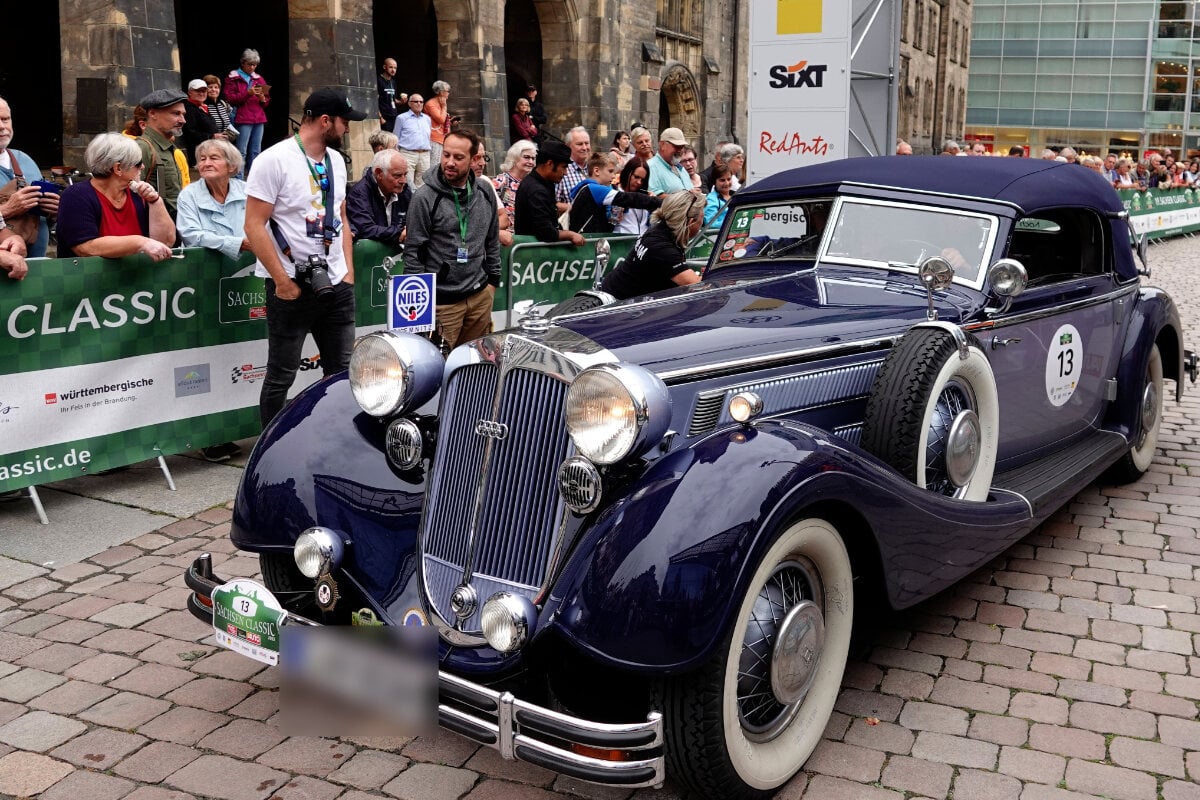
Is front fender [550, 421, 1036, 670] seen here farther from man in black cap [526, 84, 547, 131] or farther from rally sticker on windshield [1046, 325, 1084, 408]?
man in black cap [526, 84, 547, 131]

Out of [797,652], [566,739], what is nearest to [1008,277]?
[797,652]

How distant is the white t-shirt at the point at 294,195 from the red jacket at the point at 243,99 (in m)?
8.03

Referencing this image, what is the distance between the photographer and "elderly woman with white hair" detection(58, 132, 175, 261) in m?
5.64

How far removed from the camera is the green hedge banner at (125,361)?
17.3 feet

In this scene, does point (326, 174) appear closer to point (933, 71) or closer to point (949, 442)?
point (949, 442)

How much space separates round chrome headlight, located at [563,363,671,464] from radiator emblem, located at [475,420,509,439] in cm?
27

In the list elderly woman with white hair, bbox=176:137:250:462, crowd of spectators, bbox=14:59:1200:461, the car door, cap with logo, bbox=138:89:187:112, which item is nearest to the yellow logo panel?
crowd of spectators, bbox=14:59:1200:461

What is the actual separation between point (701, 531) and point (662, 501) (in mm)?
139

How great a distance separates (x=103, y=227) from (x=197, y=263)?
499 mm

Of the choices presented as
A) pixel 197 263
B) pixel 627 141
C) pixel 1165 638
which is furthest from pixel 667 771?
pixel 627 141

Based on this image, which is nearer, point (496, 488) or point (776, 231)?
point (496, 488)

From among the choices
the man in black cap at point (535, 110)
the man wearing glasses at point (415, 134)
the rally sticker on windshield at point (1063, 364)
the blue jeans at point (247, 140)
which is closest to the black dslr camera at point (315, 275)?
the rally sticker on windshield at point (1063, 364)

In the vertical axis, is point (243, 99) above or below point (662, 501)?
above

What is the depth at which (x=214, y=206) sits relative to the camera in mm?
6367
